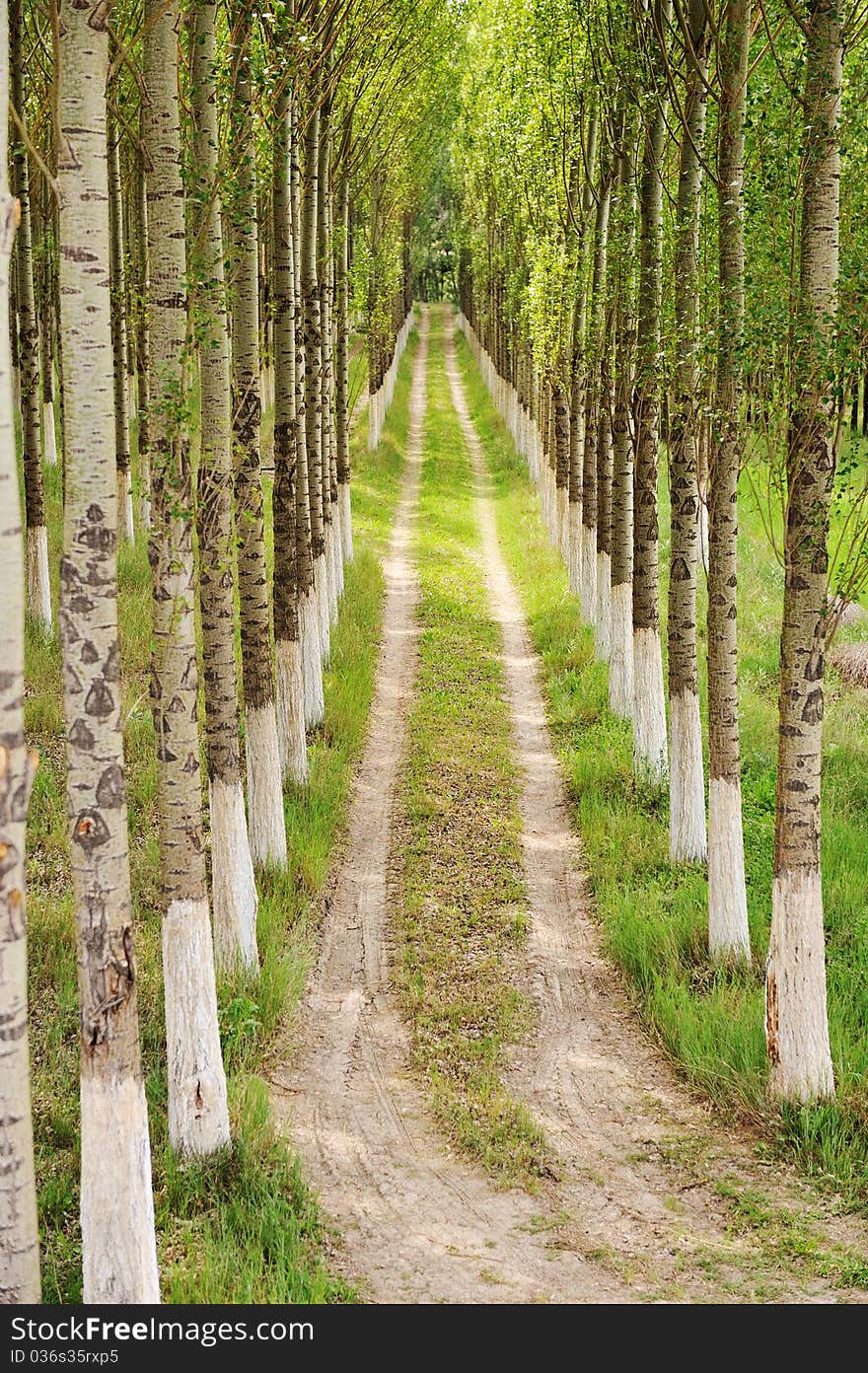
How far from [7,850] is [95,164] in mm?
2766

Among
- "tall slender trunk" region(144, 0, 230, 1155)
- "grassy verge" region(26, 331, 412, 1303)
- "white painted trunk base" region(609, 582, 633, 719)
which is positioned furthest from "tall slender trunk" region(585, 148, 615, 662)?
"tall slender trunk" region(144, 0, 230, 1155)

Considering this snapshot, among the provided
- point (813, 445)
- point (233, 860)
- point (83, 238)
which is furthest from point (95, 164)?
point (233, 860)

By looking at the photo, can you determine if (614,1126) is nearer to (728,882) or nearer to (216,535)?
(728,882)

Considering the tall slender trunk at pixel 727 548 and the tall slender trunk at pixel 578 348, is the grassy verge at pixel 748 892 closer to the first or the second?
the tall slender trunk at pixel 727 548

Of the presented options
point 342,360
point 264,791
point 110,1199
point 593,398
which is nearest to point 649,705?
point 264,791

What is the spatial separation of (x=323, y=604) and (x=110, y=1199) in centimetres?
1274

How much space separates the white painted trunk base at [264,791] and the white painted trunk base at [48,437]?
15721mm

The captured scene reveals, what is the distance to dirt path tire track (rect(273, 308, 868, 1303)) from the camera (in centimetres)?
634

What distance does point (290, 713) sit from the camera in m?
12.9

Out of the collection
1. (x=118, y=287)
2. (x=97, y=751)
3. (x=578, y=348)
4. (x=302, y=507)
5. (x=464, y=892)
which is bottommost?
(x=464, y=892)

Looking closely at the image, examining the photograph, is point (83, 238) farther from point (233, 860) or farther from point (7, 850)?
point (233, 860)

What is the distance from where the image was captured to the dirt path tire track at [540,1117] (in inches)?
250

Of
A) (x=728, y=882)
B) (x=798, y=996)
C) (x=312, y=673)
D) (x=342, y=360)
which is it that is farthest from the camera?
(x=342, y=360)

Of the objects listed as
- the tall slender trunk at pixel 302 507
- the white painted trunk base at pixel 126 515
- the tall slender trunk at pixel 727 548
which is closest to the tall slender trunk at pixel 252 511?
the tall slender trunk at pixel 302 507
